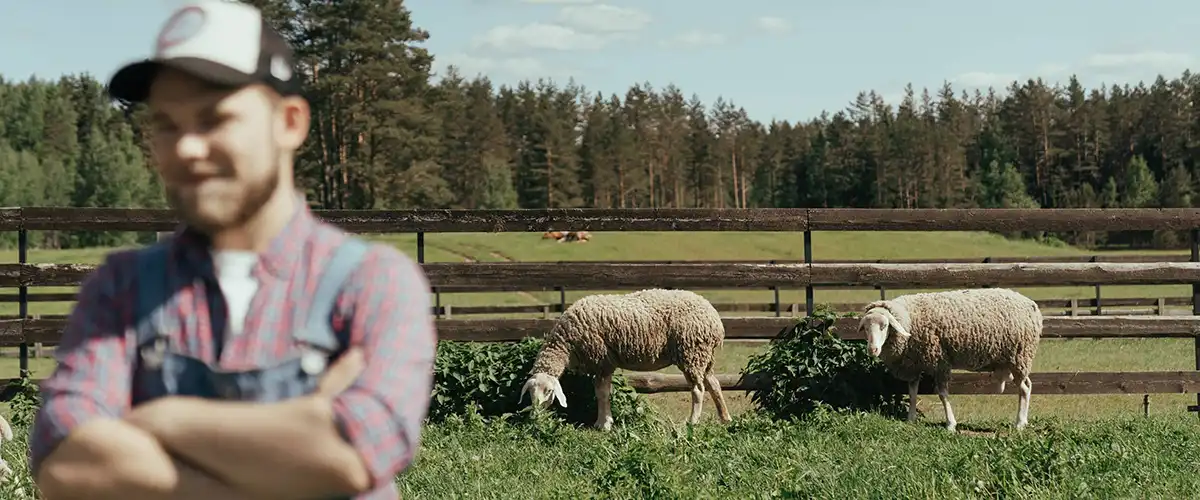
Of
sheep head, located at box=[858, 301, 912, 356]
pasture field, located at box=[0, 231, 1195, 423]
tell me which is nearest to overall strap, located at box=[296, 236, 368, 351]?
pasture field, located at box=[0, 231, 1195, 423]

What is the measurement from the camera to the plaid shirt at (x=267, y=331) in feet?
4.45

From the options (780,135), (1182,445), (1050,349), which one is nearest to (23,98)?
(780,135)

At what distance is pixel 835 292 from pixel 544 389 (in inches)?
888

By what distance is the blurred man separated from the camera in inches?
51.3

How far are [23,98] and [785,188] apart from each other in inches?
2952

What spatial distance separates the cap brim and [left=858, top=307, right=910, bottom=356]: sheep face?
322 inches

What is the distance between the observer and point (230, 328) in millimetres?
1395

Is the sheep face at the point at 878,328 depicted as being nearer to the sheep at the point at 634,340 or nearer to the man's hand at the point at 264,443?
the sheep at the point at 634,340

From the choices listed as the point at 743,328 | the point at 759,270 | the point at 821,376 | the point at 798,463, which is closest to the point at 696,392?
the point at 743,328

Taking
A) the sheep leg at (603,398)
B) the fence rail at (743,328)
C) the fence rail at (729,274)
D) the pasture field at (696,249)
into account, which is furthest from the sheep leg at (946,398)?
the pasture field at (696,249)

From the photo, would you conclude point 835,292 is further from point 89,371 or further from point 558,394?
point 89,371

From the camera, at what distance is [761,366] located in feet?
32.3

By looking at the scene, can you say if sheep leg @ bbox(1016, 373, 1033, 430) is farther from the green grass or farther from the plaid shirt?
the plaid shirt

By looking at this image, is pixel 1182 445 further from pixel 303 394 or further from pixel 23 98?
pixel 23 98
